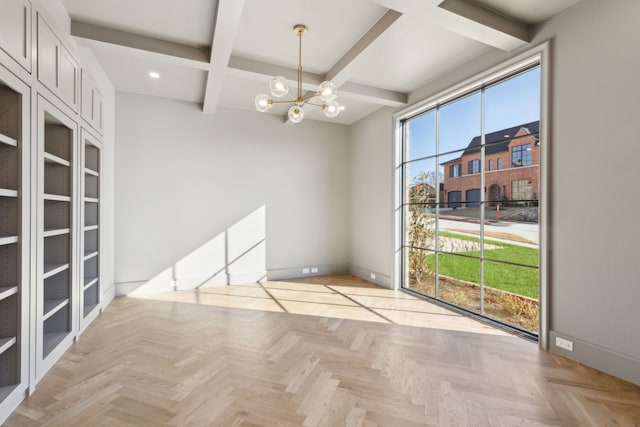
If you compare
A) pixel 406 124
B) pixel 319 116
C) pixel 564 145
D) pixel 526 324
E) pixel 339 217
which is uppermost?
pixel 319 116

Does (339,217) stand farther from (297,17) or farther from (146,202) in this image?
(297,17)

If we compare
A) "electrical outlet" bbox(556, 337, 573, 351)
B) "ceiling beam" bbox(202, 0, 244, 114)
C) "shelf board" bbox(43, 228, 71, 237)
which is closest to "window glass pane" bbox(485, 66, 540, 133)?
"electrical outlet" bbox(556, 337, 573, 351)

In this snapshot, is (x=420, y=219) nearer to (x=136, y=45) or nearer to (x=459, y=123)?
(x=459, y=123)

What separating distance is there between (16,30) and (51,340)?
257 centimetres

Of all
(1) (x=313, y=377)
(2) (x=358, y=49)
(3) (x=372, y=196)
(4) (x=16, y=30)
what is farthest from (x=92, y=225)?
(3) (x=372, y=196)

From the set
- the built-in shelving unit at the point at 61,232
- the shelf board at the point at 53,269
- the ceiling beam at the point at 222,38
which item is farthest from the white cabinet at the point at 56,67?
the shelf board at the point at 53,269

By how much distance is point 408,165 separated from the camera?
17.0 feet

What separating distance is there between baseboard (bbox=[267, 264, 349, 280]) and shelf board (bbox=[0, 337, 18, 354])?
3.94 m

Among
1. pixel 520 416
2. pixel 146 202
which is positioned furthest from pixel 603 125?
pixel 146 202

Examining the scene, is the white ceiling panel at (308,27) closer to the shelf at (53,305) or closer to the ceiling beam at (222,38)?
the ceiling beam at (222,38)

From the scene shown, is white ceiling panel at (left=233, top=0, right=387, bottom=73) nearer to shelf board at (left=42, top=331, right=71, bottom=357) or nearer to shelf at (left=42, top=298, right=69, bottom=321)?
shelf at (left=42, top=298, right=69, bottom=321)

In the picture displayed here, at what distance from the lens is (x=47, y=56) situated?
2.46 metres

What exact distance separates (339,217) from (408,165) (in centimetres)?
195

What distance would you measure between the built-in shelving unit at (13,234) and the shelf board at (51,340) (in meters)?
0.49
